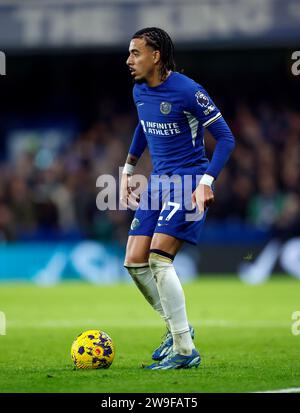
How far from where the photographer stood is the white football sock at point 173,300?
739 centimetres

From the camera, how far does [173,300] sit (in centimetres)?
740

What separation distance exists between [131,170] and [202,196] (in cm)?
128

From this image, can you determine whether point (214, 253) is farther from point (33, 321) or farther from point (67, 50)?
point (33, 321)

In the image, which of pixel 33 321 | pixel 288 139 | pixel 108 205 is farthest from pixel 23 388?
pixel 288 139

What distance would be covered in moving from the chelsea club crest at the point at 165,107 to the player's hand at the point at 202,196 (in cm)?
66

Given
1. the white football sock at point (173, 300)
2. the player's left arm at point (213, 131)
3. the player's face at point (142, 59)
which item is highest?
the player's face at point (142, 59)

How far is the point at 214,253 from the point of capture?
18.5 m

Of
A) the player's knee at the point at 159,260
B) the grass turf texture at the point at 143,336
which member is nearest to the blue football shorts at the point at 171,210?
the player's knee at the point at 159,260

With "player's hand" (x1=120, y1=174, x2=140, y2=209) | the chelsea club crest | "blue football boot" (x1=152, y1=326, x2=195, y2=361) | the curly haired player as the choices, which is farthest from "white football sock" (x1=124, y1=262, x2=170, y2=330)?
the chelsea club crest

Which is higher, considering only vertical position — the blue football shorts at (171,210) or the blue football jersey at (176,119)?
the blue football jersey at (176,119)

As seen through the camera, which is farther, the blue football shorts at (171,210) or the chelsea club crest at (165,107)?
the chelsea club crest at (165,107)

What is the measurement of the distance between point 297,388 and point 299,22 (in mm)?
13516

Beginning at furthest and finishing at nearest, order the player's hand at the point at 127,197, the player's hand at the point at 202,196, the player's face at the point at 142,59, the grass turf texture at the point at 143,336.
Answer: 1. the player's hand at the point at 127,197
2. the player's face at the point at 142,59
3. the player's hand at the point at 202,196
4. the grass turf texture at the point at 143,336

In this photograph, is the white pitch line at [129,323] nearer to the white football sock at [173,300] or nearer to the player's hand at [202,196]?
the white football sock at [173,300]
